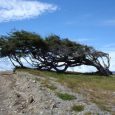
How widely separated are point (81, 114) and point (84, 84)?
59.7ft

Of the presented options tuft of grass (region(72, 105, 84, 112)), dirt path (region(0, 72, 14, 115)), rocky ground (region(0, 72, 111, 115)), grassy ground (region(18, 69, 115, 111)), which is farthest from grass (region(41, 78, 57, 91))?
tuft of grass (region(72, 105, 84, 112))

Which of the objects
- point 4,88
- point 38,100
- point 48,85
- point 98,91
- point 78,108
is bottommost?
point 78,108

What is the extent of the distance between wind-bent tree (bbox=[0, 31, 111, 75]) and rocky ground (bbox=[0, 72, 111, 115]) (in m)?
15.0

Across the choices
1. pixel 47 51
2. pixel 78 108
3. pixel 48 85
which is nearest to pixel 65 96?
pixel 78 108

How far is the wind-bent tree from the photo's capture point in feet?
205

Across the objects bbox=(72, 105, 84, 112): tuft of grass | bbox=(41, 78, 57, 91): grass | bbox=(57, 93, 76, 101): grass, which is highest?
bbox=(41, 78, 57, 91): grass

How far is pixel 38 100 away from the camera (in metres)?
34.8

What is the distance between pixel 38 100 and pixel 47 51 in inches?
1142

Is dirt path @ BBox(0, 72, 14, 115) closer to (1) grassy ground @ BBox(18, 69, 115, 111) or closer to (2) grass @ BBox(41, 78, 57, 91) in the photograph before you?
(2) grass @ BBox(41, 78, 57, 91)

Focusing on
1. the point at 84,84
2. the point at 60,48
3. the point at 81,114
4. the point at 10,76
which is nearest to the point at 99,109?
the point at 81,114

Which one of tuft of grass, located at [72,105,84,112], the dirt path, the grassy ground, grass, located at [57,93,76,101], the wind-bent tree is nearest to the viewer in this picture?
tuft of grass, located at [72,105,84,112]

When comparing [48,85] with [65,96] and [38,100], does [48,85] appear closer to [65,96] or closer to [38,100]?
[65,96]

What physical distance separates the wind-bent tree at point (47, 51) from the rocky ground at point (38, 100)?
589 inches

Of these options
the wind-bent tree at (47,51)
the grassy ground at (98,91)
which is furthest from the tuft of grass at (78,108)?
the wind-bent tree at (47,51)
